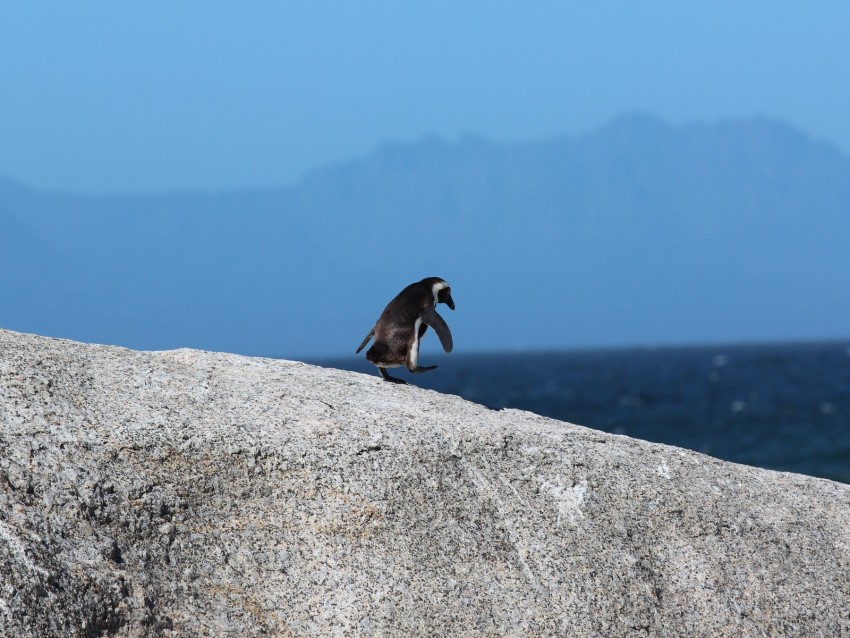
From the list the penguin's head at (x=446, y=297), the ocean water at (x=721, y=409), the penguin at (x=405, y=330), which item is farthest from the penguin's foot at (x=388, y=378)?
the ocean water at (x=721, y=409)

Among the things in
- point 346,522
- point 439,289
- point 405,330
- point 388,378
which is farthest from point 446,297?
point 346,522

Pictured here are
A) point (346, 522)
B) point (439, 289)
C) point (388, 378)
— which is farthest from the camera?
point (439, 289)

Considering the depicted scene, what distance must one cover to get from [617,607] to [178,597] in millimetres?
2526

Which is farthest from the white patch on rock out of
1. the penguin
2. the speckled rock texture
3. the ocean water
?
the ocean water

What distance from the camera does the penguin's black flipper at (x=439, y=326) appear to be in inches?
357

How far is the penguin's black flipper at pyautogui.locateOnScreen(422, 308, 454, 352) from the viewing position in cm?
907

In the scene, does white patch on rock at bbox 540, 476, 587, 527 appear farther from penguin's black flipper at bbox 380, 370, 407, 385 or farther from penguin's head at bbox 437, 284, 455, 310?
penguin's head at bbox 437, 284, 455, 310

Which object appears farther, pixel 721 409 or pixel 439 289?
pixel 721 409

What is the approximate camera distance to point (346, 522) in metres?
6.24

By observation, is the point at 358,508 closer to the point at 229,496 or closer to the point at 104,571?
the point at 229,496

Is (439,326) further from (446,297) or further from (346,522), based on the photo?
(346,522)

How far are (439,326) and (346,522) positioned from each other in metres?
3.10

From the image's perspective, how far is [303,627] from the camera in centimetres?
584

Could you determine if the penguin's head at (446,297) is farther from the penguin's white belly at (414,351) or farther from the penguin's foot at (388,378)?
the penguin's foot at (388,378)
